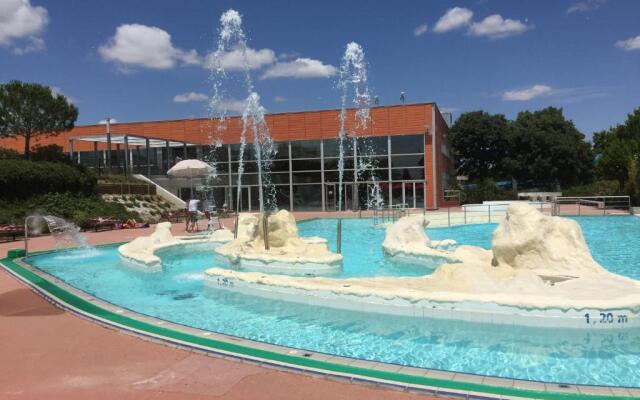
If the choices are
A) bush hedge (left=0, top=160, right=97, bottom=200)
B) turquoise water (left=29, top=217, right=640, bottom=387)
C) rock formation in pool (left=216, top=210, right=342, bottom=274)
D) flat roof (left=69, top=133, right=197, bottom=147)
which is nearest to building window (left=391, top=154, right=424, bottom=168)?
flat roof (left=69, top=133, right=197, bottom=147)

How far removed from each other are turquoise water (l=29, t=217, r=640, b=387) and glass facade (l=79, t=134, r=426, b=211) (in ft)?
73.8

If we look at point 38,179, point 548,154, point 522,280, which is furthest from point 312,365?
point 548,154

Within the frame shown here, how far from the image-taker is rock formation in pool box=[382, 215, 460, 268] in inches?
487

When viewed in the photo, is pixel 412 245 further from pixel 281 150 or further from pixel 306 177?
pixel 281 150

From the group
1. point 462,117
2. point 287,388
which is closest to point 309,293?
point 287,388

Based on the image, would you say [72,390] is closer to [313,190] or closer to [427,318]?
[427,318]

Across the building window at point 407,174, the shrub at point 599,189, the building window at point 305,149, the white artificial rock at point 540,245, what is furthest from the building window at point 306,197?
the white artificial rock at point 540,245

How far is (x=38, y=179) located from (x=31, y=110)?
21.6 feet

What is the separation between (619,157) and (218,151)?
2648 centimetres

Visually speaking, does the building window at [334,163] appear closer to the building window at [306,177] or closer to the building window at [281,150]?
the building window at [306,177]

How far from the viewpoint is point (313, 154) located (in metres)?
36.3

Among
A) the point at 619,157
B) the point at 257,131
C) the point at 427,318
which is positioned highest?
the point at 257,131

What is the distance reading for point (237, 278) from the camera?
30.4ft

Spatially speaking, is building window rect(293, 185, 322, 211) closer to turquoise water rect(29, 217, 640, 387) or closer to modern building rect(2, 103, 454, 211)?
modern building rect(2, 103, 454, 211)
